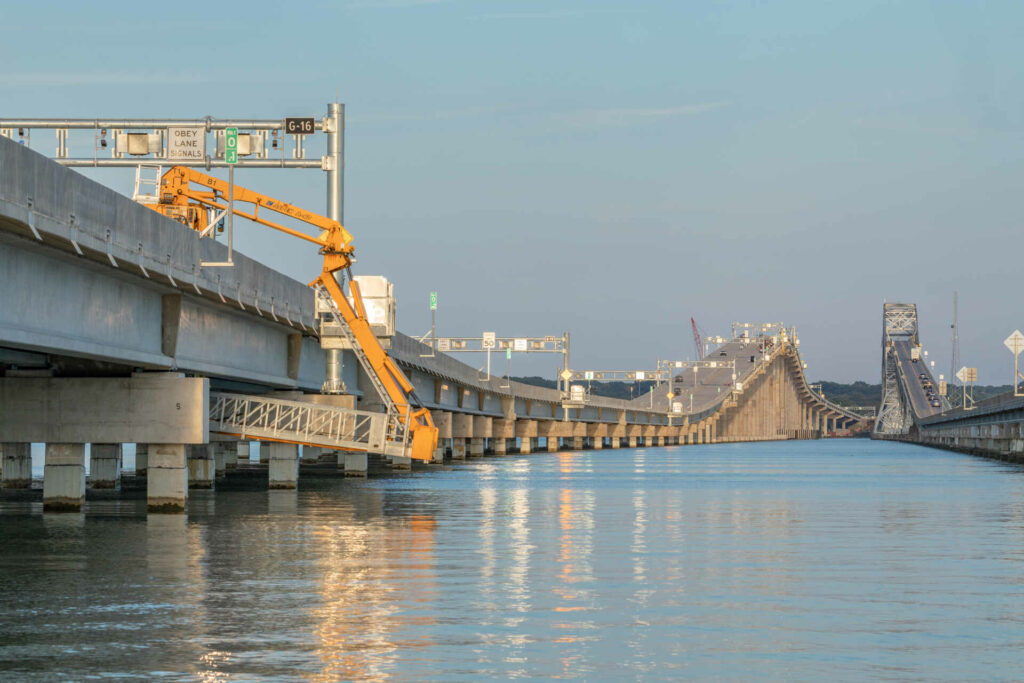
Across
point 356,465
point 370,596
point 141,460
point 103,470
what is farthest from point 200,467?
point 370,596

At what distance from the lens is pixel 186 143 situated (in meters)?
55.6

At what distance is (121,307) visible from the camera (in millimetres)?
40094

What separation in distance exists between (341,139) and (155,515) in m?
20.0

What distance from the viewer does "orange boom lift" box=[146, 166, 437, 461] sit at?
217 ft

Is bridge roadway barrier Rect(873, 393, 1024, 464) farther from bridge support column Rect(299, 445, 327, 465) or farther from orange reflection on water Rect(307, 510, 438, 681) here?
orange reflection on water Rect(307, 510, 438, 681)

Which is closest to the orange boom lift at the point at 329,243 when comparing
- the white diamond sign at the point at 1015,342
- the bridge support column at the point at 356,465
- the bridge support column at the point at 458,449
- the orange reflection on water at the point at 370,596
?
the bridge support column at the point at 356,465

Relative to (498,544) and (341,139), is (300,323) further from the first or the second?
(498,544)

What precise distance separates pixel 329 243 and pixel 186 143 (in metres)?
11.7

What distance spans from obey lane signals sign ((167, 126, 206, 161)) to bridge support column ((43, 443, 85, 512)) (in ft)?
48.9

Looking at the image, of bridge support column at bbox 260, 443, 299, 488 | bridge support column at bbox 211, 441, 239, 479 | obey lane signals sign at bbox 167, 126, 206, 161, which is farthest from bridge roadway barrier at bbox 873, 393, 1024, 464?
obey lane signals sign at bbox 167, 126, 206, 161

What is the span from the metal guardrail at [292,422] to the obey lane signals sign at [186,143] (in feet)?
29.6

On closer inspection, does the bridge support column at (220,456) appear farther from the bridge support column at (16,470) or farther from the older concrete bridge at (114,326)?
the older concrete bridge at (114,326)

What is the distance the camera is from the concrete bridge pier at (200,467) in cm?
6556

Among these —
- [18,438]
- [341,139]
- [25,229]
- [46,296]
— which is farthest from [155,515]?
A: [341,139]
